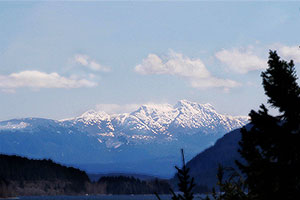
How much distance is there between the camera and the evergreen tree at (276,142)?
14.1m

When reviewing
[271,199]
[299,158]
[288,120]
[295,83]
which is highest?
[295,83]

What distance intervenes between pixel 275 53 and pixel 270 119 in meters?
1.92

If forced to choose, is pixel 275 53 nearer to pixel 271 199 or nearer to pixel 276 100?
pixel 276 100

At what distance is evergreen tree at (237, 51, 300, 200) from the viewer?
14062mm

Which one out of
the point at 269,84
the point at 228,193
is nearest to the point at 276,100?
the point at 269,84

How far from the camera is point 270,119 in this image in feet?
48.5

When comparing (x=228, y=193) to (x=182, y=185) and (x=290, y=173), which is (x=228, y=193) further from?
(x=290, y=173)

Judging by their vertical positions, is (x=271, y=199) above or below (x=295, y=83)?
below

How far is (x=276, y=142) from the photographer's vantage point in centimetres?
1459

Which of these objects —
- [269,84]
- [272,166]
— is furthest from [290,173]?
[269,84]

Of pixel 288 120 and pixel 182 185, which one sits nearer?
pixel 288 120

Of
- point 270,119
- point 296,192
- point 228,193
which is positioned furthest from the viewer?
point 228,193

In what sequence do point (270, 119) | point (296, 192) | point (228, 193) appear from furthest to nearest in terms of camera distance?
point (228, 193), point (270, 119), point (296, 192)

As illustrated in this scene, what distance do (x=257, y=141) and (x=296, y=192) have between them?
5.83 ft
